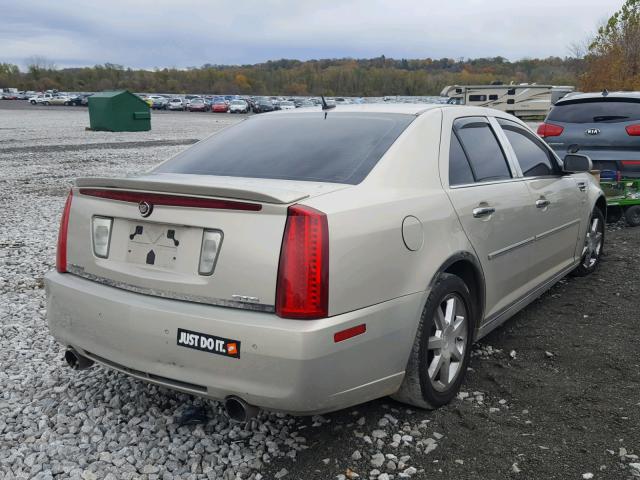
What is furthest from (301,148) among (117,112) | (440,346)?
(117,112)

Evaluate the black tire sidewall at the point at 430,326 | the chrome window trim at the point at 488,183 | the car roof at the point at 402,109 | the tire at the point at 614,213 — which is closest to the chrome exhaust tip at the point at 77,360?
the black tire sidewall at the point at 430,326

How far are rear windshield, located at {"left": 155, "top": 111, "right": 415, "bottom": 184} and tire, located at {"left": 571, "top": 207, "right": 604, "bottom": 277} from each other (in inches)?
117

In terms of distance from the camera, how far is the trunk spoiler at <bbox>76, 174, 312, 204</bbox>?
2.56m

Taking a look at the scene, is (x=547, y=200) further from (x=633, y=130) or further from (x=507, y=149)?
(x=633, y=130)

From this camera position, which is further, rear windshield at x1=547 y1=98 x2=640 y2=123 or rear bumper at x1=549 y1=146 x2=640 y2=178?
rear windshield at x1=547 y1=98 x2=640 y2=123

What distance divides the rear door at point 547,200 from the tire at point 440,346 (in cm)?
116

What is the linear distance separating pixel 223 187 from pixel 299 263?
478mm

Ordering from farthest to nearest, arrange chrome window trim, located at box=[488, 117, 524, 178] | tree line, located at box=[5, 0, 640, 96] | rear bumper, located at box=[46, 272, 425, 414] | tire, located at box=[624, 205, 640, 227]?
tree line, located at box=[5, 0, 640, 96] < tire, located at box=[624, 205, 640, 227] < chrome window trim, located at box=[488, 117, 524, 178] < rear bumper, located at box=[46, 272, 425, 414]

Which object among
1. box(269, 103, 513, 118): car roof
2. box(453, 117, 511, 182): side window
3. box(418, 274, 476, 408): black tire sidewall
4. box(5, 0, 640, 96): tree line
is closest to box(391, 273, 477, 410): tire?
box(418, 274, 476, 408): black tire sidewall

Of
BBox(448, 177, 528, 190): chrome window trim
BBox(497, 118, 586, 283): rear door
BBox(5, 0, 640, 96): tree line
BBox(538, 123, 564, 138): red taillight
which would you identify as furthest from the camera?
BBox(5, 0, 640, 96): tree line

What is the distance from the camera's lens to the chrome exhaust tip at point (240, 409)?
8.42ft

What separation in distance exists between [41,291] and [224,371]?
346 centimetres

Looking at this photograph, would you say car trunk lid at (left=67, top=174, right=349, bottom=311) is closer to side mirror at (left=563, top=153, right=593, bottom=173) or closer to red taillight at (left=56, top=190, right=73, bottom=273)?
red taillight at (left=56, top=190, right=73, bottom=273)

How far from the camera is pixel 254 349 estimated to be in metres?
2.46
